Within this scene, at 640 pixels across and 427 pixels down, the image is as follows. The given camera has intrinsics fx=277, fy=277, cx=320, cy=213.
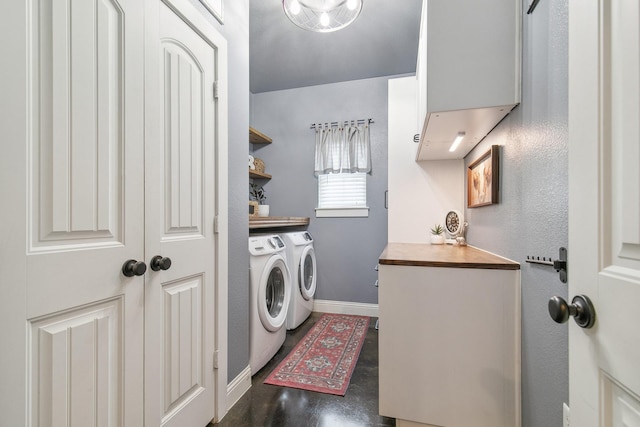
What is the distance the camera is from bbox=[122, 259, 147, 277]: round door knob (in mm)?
1024

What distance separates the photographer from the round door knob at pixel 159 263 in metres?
1.14

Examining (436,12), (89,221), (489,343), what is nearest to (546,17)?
(436,12)

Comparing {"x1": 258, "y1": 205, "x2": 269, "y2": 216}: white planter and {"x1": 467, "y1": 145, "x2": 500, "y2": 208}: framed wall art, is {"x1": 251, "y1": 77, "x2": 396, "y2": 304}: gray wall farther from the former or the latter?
{"x1": 467, "y1": 145, "x2": 500, "y2": 208}: framed wall art

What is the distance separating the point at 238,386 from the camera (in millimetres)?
1720

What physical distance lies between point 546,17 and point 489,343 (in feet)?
4.44

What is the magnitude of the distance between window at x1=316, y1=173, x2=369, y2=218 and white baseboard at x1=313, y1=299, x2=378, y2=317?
1.04 metres

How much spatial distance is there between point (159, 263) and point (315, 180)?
2.47m

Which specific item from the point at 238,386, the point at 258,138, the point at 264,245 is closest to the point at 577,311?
the point at 238,386

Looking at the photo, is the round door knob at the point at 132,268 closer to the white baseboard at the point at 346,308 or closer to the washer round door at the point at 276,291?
the washer round door at the point at 276,291

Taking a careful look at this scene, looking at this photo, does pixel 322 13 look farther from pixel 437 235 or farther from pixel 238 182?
pixel 437 235

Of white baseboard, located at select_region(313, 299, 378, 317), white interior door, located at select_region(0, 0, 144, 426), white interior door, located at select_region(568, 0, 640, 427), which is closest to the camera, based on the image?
white interior door, located at select_region(568, 0, 640, 427)

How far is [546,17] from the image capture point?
1.01 meters

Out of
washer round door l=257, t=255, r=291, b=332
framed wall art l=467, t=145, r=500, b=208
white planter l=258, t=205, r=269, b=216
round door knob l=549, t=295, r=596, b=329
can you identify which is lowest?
washer round door l=257, t=255, r=291, b=332

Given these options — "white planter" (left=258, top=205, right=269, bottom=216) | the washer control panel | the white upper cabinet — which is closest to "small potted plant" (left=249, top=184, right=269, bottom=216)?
"white planter" (left=258, top=205, right=269, bottom=216)
